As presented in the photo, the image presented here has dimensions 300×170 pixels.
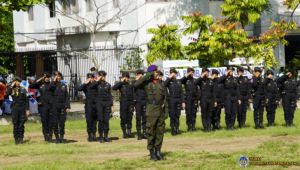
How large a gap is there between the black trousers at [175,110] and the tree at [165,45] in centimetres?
876

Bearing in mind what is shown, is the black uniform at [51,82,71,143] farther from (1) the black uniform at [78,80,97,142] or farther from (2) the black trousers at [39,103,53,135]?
(1) the black uniform at [78,80,97,142]

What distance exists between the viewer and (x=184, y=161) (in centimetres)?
948

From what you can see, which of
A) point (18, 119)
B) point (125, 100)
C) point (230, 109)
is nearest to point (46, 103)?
point (18, 119)

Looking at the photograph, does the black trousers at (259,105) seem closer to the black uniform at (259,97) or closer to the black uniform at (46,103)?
the black uniform at (259,97)

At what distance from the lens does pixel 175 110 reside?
47.1ft

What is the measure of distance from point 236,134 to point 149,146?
4.46 metres

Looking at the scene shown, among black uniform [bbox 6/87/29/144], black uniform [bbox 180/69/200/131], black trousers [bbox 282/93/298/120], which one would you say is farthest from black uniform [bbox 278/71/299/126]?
black uniform [bbox 6/87/29/144]

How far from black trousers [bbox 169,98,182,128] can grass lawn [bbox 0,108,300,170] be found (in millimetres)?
515

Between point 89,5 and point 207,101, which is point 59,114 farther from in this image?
point 89,5

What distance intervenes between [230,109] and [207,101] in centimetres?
91

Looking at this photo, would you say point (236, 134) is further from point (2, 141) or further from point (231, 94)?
point (2, 141)

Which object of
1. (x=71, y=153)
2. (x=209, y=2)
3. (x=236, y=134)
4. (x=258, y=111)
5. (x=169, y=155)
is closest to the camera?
(x=169, y=155)

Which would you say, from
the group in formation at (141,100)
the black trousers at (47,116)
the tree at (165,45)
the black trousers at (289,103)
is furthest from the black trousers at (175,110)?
the tree at (165,45)

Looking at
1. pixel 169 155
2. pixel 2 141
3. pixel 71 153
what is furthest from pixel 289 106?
pixel 2 141
